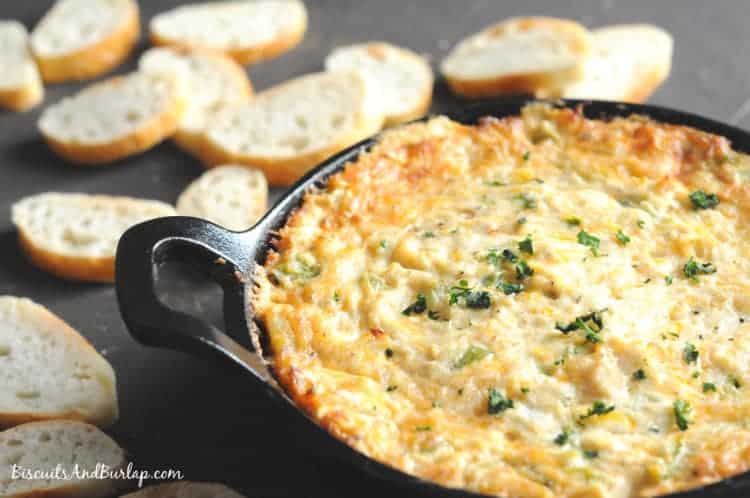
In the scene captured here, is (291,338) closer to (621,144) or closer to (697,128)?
(621,144)

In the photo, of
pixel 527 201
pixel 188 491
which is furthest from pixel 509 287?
pixel 188 491

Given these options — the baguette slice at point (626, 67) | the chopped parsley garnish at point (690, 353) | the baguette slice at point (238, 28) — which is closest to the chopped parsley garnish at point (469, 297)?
the chopped parsley garnish at point (690, 353)

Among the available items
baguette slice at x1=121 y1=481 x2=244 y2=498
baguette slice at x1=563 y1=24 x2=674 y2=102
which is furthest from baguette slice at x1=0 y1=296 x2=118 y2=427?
baguette slice at x1=563 y1=24 x2=674 y2=102

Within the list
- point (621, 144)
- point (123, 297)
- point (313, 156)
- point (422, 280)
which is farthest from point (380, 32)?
point (123, 297)

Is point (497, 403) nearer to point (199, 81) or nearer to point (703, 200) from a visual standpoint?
point (703, 200)

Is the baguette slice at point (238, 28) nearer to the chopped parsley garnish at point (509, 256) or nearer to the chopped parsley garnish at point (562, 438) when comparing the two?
the chopped parsley garnish at point (509, 256)
